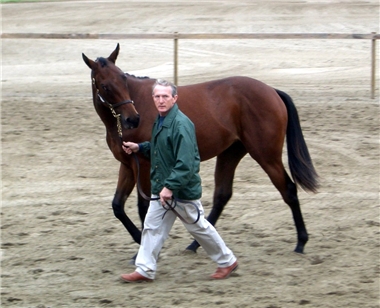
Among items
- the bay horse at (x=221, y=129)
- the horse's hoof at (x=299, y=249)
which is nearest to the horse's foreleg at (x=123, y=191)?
the bay horse at (x=221, y=129)

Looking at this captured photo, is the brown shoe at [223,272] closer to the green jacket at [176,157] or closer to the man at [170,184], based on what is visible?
the man at [170,184]

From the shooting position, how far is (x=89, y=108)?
38.6ft

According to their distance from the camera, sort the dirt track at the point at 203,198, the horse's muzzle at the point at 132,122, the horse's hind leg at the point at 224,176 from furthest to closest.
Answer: the horse's hind leg at the point at 224,176 < the horse's muzzle at the point at 132,122 < the dirt track at the point at 203,198

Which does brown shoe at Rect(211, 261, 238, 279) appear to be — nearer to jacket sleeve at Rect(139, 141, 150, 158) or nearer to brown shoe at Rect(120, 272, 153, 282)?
brown shoe at Rect(120, 272, 153, 282)

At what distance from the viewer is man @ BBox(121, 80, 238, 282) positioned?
4922 mm

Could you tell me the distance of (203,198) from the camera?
7.85m

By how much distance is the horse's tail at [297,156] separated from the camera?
6.42m

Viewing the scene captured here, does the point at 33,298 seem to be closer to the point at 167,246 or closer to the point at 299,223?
the point at 167,246

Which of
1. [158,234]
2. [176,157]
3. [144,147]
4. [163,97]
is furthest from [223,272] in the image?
[163,97]

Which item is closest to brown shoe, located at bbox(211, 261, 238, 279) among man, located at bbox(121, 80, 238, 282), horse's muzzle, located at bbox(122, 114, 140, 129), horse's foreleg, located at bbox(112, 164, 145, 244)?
man, located at bbox(121, 80, 238, 282)

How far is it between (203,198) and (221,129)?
5.94 ft

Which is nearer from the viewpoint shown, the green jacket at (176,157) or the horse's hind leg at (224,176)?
the green jacket at (176,157)

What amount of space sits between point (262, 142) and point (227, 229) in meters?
1.12

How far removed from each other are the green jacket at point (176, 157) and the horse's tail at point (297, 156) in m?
1.61
